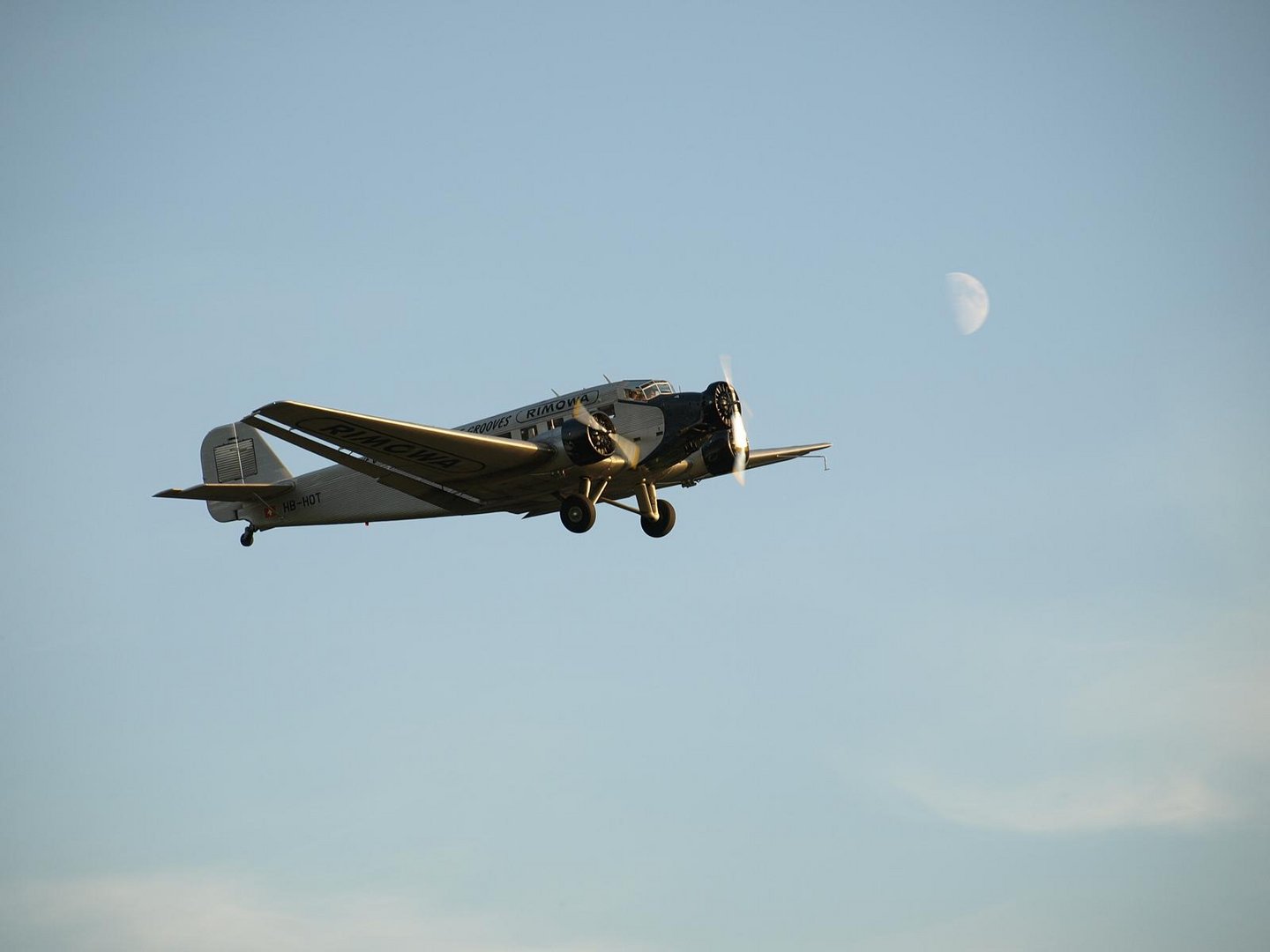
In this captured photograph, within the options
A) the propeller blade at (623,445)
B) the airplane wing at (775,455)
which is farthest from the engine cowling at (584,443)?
the airplane wing at (775,455)

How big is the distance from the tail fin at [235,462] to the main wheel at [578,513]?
912cm

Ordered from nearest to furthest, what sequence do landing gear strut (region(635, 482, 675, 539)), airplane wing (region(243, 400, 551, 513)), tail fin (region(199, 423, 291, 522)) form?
airplane wing (region(243, 400, 551, 513)) → landing gear strut (region(635, 482, 675, 539)) → tail fin (region(199, 423, 291, 522))

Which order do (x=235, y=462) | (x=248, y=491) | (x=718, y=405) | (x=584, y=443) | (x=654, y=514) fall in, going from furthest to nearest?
(x=235, y=462) → (x=248, y=491) → (x=654, y=514) → (x=718, y=405) → (x=584, y=443)

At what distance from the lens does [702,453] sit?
29.5 m

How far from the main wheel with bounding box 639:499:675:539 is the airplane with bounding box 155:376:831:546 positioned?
0.09 feet

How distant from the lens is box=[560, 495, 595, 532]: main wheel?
2878 cm

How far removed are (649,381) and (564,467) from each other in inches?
116

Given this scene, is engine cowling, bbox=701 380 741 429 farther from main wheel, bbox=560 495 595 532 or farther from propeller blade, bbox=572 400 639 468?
main wheel, bbox=560 495 595 532

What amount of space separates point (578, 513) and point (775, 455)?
7008 millimetres

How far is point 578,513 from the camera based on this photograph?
2881cm

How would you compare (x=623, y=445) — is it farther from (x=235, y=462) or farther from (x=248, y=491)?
(x=235, y=462)

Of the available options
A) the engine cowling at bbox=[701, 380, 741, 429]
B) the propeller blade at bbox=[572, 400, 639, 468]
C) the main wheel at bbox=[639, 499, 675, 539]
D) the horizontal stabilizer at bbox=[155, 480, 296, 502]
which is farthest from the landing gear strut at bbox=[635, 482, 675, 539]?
the horizontal stabilizer at bbox=[155, 480, 296, 502]

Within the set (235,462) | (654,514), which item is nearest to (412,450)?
(654,514)

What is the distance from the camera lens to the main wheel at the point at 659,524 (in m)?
31.3
